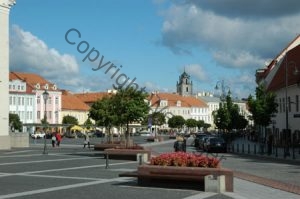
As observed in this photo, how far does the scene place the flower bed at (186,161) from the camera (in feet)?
54.1

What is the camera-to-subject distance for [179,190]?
16188 millimetres

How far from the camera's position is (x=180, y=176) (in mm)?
16203

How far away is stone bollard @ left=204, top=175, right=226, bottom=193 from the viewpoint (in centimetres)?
1561

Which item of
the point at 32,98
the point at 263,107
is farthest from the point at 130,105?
the point at 32,98

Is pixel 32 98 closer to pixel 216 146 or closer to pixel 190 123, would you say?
pixel 190 123

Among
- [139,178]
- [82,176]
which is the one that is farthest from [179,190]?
[82,176]

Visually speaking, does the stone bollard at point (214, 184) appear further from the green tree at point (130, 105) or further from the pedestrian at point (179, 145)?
the green tree at point (130, 105)

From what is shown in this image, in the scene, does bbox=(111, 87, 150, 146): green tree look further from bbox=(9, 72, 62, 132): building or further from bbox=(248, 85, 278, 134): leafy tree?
bbox=(9, 72, 62, 132): building

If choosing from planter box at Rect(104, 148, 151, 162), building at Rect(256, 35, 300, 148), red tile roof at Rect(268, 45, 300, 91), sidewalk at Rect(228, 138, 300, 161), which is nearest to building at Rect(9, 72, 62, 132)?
red tile roof at Rect(268, 45, 300, 91)

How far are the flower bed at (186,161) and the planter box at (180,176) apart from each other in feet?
1.25

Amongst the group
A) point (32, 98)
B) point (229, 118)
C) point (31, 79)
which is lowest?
point (229, 118)

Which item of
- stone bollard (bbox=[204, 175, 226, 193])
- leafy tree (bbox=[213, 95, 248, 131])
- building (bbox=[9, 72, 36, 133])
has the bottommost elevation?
stone bollard (bbox=[204, 175, 226, 193])

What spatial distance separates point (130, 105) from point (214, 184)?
820 inches

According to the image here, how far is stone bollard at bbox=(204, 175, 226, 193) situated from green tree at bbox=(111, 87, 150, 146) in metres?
20.4
